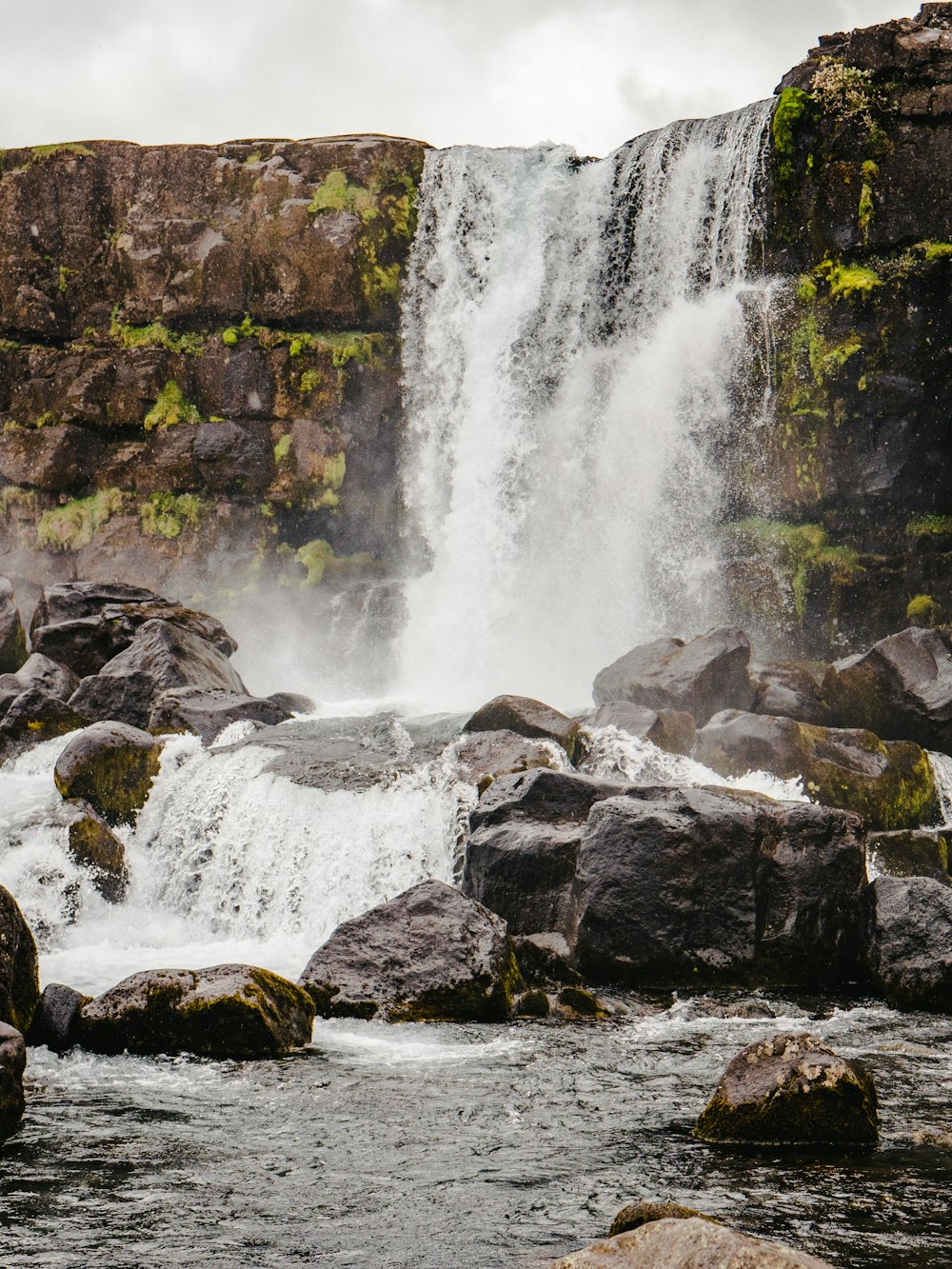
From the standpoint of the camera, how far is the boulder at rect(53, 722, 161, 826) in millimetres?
14625

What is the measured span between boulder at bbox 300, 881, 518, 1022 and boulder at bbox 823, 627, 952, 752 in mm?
8941

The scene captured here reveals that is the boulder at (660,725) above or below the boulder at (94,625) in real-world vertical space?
below

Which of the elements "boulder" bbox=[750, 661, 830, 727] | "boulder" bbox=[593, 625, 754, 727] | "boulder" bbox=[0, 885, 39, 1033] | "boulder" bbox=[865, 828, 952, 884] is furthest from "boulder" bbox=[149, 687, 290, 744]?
"boulder" bbox=[865, 828, 952, 884]

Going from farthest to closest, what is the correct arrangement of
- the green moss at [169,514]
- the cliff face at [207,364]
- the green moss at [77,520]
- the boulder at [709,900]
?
1. the green moss at [77,520]
2. the green moss at [169,514]
3. the cliff face at [207,364]
4. the boulder at [709,900]

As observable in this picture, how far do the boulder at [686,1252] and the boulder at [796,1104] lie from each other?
254 cm

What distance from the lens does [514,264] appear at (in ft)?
92.7

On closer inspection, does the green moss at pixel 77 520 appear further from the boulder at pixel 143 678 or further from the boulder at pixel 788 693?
the boulder at pixel 788 693

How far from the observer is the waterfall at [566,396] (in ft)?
82.6

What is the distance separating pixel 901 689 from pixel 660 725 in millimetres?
3728

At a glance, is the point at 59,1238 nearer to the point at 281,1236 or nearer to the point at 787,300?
the point at 281,1236

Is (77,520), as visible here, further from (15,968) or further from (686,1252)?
(686,1252)

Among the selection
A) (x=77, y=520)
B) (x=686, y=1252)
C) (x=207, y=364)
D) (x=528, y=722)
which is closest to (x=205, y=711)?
Result: (x=528, y=722)

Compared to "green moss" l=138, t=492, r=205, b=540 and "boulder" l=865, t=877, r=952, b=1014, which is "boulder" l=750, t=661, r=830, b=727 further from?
"green moss" l=138, t=492, r=205, b=540

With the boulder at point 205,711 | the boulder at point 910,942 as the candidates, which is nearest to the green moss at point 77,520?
the boulder at point 205,711
